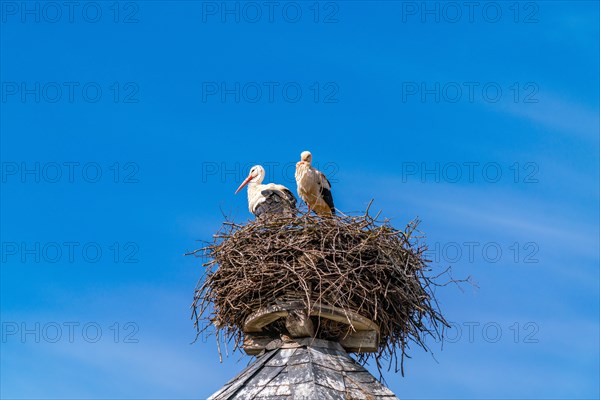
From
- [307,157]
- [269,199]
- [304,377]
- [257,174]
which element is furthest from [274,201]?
[304,377]

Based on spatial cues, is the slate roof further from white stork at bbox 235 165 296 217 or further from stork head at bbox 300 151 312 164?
stork head at bbox 300 151 312 164

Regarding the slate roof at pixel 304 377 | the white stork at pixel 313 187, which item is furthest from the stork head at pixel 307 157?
the slate roof at pixel 304 377

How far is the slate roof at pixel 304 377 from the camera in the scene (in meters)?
8.91

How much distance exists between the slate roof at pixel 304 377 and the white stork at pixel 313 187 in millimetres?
4036

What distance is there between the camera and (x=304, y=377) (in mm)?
9078

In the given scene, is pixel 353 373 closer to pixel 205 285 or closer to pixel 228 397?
pixel 228 397

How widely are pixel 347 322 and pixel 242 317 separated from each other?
1.22 metres

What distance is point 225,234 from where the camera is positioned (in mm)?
11305

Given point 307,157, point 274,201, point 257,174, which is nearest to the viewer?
point 274,201

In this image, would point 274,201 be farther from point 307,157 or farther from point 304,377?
point 304,377

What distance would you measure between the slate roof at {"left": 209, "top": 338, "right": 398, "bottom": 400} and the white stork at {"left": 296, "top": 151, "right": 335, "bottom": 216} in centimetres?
404

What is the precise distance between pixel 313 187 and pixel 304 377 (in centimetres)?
503

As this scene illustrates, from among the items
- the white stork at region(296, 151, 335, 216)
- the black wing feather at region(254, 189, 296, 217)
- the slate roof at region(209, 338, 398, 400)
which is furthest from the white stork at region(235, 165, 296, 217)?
the slate roof at region(209, 338, 398, 400)

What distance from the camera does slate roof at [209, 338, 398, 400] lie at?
891 centimetres
